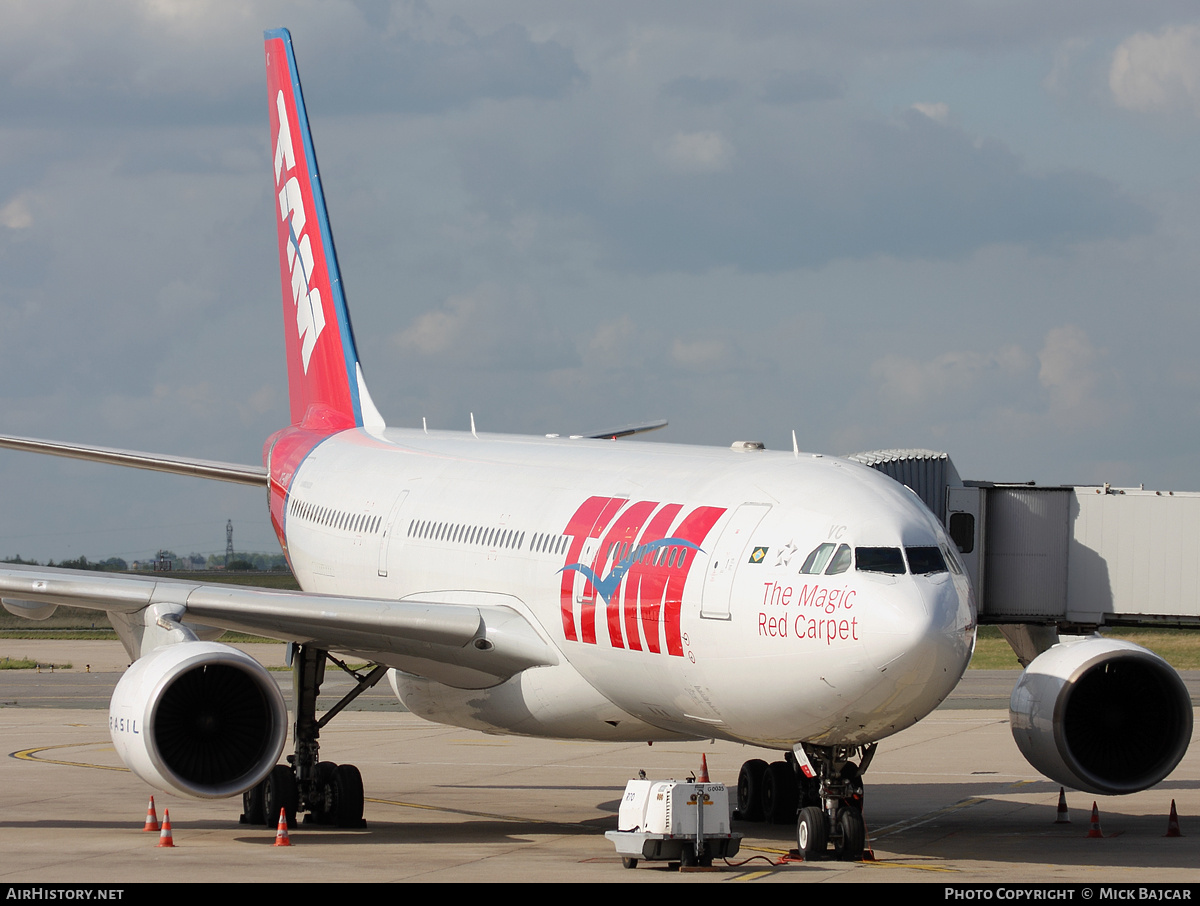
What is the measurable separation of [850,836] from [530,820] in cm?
605

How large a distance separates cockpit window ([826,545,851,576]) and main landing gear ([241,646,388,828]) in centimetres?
745

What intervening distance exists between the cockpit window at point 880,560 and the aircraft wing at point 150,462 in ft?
54.4

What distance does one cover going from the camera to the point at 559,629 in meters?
17.8

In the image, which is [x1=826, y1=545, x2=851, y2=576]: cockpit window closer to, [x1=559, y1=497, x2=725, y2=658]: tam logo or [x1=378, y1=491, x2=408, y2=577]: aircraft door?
[x1=559, y1=497, x2=725, y2=658]: tam logo

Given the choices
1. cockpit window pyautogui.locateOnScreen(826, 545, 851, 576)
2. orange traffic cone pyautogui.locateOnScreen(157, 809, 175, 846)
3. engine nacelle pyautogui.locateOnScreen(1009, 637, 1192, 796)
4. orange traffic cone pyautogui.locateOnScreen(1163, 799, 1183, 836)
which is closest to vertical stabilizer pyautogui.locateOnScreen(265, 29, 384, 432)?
orange traffic cone pyautogui.locateOnScreen(157, 809, 175, 846)

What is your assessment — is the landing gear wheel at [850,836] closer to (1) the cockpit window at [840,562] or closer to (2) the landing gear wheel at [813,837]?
(2) the landing gear wheel at [813,837]

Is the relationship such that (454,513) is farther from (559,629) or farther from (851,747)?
(851,747)

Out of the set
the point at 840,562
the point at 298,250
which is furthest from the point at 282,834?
the point at 298,250

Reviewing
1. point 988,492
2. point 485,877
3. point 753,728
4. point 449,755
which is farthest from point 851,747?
point 449,755

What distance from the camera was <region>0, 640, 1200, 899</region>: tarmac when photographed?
15.4m

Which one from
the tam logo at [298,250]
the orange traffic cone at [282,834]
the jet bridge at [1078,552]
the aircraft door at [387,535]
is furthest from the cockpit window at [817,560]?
the tam logo at [298,250]

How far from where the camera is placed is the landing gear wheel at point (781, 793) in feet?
66.8

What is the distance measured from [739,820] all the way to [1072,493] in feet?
18.4

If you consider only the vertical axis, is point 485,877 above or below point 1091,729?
below
